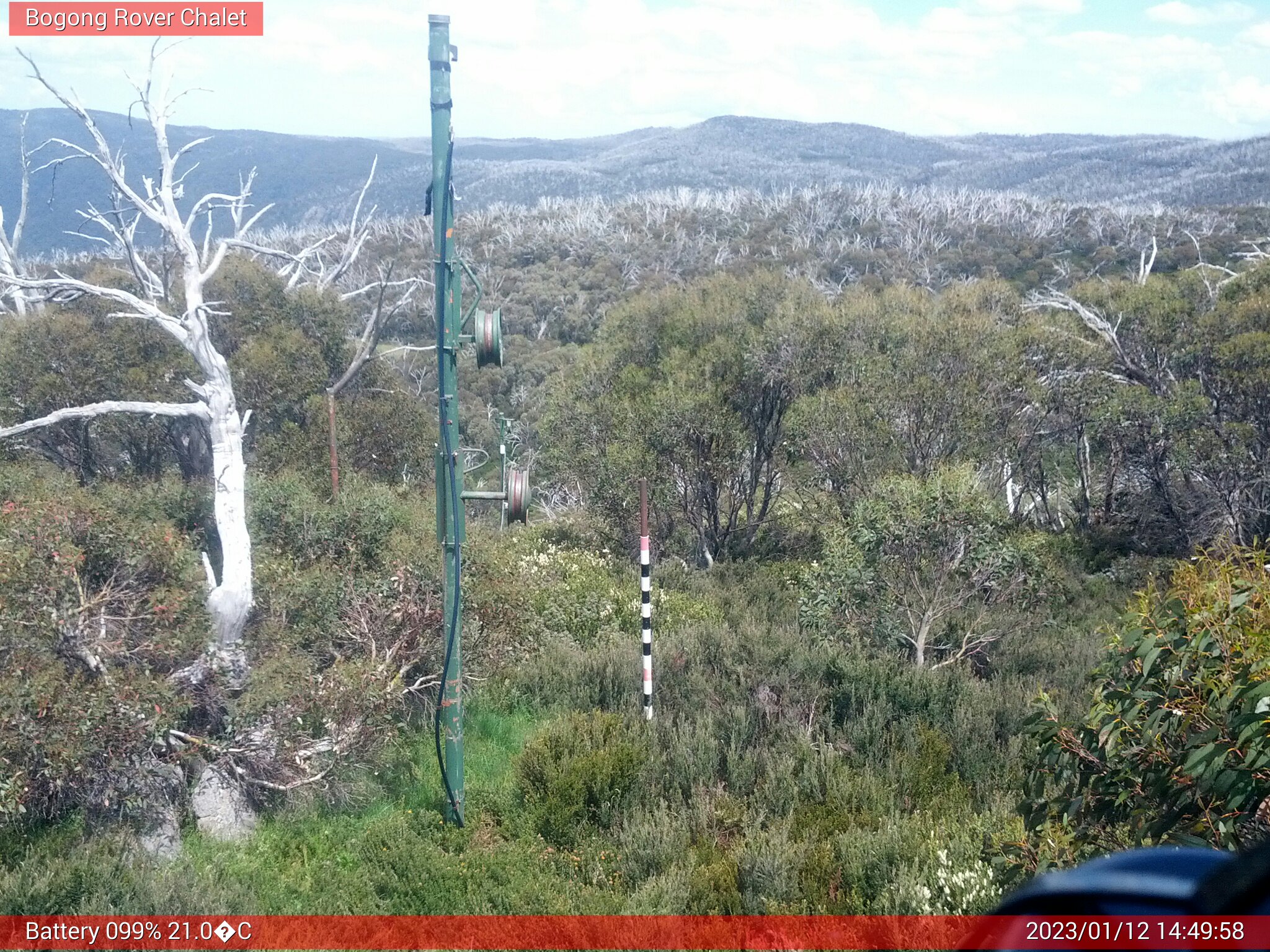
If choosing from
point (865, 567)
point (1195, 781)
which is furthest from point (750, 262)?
point (1195, 781)

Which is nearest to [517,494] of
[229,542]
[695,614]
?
[229,542]

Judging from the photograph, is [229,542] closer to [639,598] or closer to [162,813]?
[162,813]

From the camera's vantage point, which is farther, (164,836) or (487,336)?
(164,836)

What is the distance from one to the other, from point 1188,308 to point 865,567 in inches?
408

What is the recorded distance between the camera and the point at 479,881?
577 centimetres

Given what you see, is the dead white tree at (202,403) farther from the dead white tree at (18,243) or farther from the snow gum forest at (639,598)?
the dead white tree at (18,243)

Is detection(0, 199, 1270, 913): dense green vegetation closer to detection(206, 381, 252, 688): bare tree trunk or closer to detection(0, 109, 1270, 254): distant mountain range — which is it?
detection(206, 381, 252, 688): bare tree trunk

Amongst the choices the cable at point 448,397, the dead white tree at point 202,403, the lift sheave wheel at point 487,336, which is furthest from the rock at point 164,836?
the lift sheave wheel at point 487,336

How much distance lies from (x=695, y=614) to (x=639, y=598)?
2.79 feet

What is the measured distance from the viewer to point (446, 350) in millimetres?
5969

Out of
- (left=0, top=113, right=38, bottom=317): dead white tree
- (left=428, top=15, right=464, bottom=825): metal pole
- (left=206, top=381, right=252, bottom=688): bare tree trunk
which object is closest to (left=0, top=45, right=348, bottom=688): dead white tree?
(left=206, top=381, right=252, bottom=688): bare tree trunk

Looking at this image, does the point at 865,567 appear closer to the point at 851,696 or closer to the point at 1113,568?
the point at 851,696
